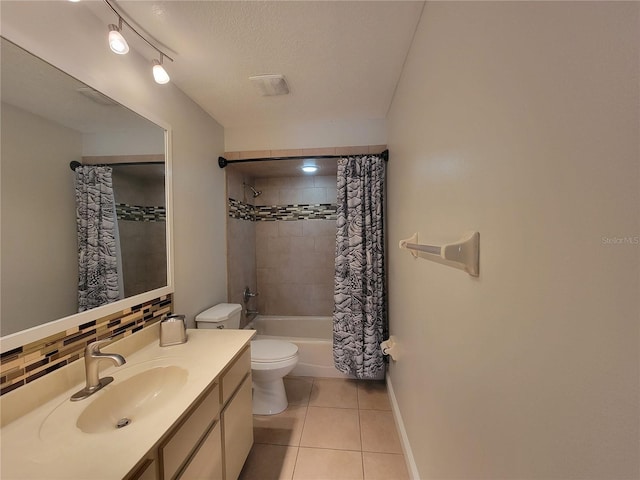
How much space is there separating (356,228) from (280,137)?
112cm

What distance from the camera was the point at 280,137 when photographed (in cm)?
235

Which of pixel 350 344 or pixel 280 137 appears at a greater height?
pixel 280 137

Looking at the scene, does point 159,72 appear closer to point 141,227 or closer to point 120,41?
point 120,41

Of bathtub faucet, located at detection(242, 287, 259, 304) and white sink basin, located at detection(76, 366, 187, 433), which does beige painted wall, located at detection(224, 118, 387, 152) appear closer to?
bathtub faucet, located at detection(242, 287, 259, 304)

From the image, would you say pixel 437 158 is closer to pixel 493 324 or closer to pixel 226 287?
pixel 493 324

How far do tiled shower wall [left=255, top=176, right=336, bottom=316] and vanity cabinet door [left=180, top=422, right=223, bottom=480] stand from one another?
2097mm

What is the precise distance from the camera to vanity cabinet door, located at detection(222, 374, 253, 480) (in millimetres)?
1215

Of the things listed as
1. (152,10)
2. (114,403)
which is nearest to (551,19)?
(152,10)

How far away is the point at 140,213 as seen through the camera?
1.40 m

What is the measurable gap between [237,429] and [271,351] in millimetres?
679

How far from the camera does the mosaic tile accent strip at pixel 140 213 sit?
4.24ft

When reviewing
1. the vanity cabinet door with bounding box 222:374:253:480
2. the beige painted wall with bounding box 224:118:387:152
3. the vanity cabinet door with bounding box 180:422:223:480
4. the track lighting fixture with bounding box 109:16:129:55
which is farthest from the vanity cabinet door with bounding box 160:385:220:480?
the beige painted wall with bounding box 224:118:387:152

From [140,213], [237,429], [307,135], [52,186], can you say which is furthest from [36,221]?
[307,135]

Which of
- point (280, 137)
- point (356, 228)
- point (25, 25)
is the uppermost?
point (280, 137)
